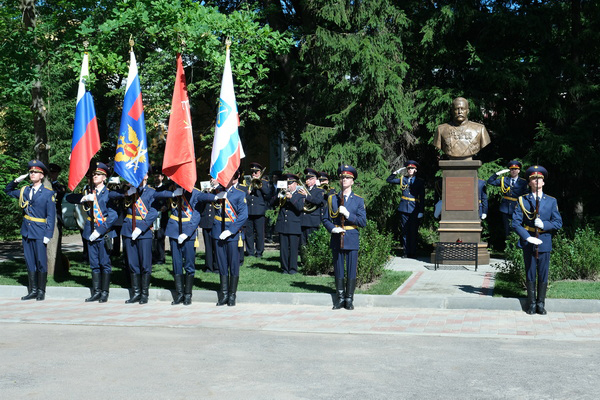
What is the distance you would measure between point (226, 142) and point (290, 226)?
3.11 m

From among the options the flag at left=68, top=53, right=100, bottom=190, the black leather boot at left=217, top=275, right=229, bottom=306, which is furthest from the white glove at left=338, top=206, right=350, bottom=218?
the flag at left=68, top=53, right=100, bottom=190

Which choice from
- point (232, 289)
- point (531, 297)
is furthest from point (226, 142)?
point (531, 297)

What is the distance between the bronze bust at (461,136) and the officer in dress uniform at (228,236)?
587cm

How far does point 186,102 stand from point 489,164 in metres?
8.44

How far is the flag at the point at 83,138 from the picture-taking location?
457 inches

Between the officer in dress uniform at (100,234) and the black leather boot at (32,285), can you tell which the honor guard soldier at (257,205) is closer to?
the officer in dress uniform at (100,234)

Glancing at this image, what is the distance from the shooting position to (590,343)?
775cm

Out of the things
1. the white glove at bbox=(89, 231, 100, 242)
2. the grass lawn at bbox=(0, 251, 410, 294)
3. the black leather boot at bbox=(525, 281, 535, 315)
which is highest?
the white glove at bbox=(89, 231, 100, 242)

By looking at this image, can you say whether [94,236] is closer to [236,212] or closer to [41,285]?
[41,285]

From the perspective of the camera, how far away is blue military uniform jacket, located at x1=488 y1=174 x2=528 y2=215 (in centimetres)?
1556

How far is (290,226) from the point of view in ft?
45.5

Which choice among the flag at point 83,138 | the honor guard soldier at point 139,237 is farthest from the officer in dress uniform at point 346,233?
the flag at point 83,138

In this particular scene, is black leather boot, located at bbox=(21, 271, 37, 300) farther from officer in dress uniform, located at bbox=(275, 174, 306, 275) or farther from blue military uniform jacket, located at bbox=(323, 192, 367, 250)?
blue military uniform jacket, located at bbox=(323, 192, 367, 250)

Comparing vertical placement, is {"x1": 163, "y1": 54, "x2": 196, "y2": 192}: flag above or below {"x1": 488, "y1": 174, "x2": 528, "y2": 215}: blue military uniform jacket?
above
